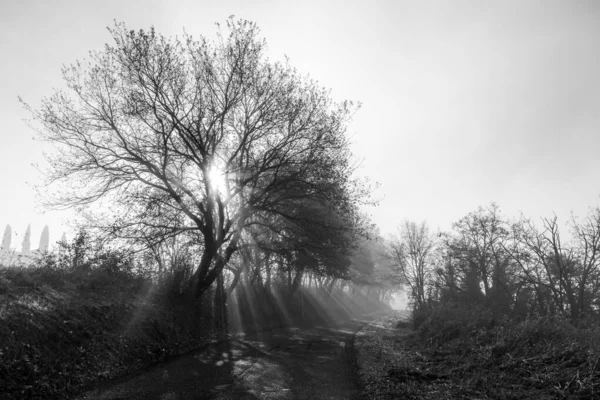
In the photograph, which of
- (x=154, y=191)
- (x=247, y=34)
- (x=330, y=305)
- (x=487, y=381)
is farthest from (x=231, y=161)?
(x=330, y=305)

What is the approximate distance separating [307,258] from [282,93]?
1076 centimetres

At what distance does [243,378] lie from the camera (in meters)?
7.82

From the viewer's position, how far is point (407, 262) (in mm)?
44500

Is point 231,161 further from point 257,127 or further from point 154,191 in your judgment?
point 154,191

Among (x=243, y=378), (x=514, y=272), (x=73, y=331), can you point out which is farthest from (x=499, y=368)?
(x=514, y=272)

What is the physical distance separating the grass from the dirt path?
2.93 ft

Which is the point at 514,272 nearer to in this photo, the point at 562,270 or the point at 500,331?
the point at 562,270

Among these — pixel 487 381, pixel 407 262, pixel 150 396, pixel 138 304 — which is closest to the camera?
pixel 150 396

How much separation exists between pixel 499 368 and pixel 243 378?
20.8ft

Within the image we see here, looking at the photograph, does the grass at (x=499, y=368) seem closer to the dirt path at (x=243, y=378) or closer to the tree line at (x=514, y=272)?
the dirt path at (x=243, y=378)

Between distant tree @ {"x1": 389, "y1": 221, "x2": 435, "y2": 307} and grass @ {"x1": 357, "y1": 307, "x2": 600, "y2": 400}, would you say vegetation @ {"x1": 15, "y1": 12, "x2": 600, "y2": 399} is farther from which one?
distant tree @ {"x1": 389, "y1": 221, "x2": 435, "y2": 307}

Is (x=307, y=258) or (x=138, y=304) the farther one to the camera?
(x=307, y=258)

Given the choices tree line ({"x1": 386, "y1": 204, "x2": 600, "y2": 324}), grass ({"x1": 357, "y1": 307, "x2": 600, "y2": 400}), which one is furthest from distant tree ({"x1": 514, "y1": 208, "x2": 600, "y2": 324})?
grass ({"x1": 357, "y1": 307, "x2": 600, "y2": 400})

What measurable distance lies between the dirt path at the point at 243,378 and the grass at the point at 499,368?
0.89 m
